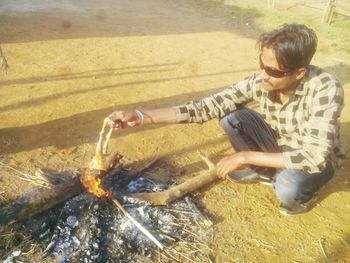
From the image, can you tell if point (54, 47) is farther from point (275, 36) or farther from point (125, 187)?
point (275, 36)

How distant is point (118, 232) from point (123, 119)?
3.38 feet

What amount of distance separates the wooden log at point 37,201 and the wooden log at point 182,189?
59cm

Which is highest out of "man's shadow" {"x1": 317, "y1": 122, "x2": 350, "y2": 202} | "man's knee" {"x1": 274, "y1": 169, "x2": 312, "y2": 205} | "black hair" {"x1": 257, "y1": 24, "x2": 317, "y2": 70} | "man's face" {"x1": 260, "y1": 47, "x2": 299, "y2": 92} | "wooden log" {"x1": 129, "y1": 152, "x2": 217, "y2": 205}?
"black hair" {"x1": 257, "y1": 24, "x2": 317, "y2": 70}

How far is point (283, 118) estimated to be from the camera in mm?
3580

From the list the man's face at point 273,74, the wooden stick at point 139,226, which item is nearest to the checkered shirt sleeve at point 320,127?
the man's face at point 273,74

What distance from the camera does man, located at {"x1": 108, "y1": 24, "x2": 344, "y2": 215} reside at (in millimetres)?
3062

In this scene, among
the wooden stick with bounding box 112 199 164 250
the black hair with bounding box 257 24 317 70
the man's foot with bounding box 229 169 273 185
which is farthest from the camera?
the man's foot with bounding box 229 169 273 185

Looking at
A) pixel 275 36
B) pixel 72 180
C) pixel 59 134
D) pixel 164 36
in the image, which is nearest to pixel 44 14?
pixel 164 36

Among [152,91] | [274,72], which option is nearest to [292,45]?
[274,72]

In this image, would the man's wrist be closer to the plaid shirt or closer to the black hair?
the plaid shirt

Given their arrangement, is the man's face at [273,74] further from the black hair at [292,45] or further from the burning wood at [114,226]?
the burning wood at [114,226]

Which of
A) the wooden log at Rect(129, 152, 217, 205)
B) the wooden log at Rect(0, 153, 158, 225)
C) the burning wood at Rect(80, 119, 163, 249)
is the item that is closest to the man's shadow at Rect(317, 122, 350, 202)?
the wooden log at Rect(129, 152, 217, 205)

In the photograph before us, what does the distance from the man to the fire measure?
1.80 ft

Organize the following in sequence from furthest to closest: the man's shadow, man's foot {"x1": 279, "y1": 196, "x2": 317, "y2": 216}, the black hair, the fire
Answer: the man's shadow < man's foot {"x1": 279, "y1": 196, "x2": 317, "y2": 216} < the fire < the black hair
